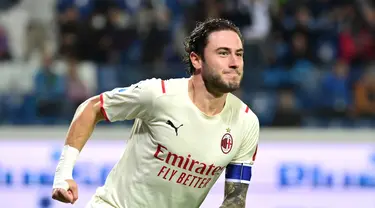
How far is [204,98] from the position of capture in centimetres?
431

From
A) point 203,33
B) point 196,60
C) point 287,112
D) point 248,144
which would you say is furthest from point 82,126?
point 287,112

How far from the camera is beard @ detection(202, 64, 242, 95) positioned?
4137 mm

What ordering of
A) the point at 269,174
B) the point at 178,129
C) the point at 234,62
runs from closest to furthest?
the point at 234,62
the point at 178,129
the point at 269,174

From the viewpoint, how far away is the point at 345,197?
Result: 8.45 m

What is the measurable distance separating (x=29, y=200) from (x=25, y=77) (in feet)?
4.34

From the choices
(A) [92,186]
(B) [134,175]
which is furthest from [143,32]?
(B) [134,175]

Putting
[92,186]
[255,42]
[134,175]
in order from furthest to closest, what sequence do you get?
[255,42]
[92,186]
[134,175]

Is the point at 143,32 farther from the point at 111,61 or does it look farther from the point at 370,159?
the point at 370,159

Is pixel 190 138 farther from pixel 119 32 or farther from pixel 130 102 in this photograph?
pixel 119 32

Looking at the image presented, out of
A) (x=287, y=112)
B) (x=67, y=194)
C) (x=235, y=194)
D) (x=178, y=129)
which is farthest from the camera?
(x=287, y=112)

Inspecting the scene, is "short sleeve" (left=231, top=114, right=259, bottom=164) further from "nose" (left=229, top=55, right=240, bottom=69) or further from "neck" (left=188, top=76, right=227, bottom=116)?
"nose" (left=229, top=55, right=240, bottom=69)

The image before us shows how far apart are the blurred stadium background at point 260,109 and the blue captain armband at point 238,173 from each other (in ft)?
12.9

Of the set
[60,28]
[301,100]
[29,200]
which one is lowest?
[29,200]

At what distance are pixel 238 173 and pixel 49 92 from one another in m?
4.55
